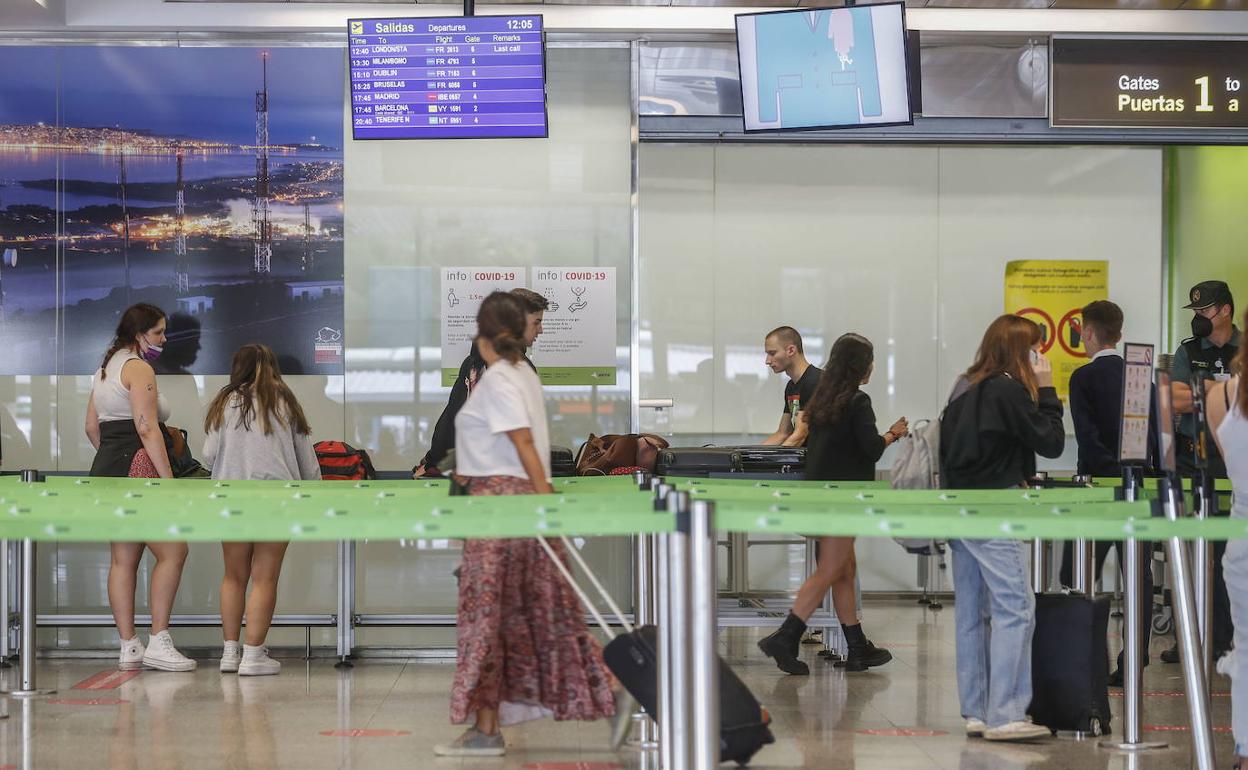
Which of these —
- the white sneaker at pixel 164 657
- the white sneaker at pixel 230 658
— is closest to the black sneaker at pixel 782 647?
the white sneaker at pixel 230 658

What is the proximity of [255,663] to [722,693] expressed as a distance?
314cm

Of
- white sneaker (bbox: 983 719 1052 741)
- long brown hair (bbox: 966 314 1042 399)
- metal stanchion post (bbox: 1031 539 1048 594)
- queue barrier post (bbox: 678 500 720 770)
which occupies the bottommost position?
white sneaker (bbox: 983 719 1052 741)

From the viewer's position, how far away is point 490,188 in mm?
7422

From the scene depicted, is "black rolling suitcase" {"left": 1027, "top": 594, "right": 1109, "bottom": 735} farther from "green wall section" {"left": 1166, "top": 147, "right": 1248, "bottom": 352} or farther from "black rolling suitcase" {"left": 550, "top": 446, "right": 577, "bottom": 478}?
"green wall section" {"left": 1166, "top": 147, "right": 1248, "bottom": 352}

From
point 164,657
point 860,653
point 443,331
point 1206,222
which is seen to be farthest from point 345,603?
point 1206,222

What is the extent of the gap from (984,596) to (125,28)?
199 inches

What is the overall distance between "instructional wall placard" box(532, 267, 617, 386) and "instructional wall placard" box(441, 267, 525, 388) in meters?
0.20

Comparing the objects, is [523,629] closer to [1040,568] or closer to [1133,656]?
[1133,656]

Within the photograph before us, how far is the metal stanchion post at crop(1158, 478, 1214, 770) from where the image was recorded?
12.6ft

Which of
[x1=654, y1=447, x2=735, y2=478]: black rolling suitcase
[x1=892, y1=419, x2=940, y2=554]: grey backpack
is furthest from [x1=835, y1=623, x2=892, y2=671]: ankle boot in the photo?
[x1=892, y1=419, x2=940, y2=554]: grey backpack

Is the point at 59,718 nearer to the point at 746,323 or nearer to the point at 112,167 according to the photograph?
the point at 112,167

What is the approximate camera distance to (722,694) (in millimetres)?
4031

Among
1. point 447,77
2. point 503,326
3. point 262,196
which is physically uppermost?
point 447,77

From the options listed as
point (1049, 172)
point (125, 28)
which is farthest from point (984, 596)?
point (1049, 172)
